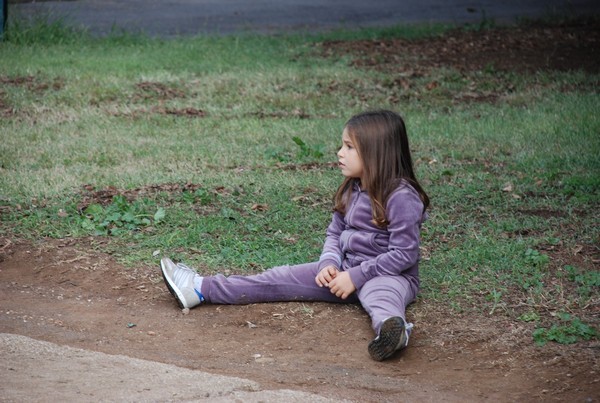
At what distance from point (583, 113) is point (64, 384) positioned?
22.4 ft

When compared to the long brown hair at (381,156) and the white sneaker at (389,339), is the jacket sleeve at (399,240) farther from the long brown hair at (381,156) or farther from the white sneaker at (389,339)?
the white sneaker at (389,339)

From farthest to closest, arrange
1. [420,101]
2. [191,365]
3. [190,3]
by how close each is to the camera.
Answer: [190,3] < [420,101] < [191,365]

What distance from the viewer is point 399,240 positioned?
4.54m

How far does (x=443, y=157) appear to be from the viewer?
7840 mm

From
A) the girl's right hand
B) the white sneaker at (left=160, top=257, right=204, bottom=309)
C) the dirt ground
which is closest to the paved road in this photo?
the dirt ground

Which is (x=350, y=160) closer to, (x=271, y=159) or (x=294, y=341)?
(x=294, y=341)

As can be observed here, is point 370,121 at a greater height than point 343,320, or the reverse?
point 370,121

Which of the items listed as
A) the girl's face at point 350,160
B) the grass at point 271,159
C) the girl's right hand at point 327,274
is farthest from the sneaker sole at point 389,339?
the girl's face at point 350,160

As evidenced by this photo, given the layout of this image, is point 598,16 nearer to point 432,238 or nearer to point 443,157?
point 443,157

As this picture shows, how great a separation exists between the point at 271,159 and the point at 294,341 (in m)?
3.42

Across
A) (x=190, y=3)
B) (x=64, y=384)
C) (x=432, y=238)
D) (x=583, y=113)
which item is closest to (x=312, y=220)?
(x=432, y=238)

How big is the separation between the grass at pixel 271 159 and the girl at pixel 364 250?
19.3 inches

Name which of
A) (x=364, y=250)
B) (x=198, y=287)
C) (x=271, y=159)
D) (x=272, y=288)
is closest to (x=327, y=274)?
(x=364, y=250)

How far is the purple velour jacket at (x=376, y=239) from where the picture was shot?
455 centimetres
